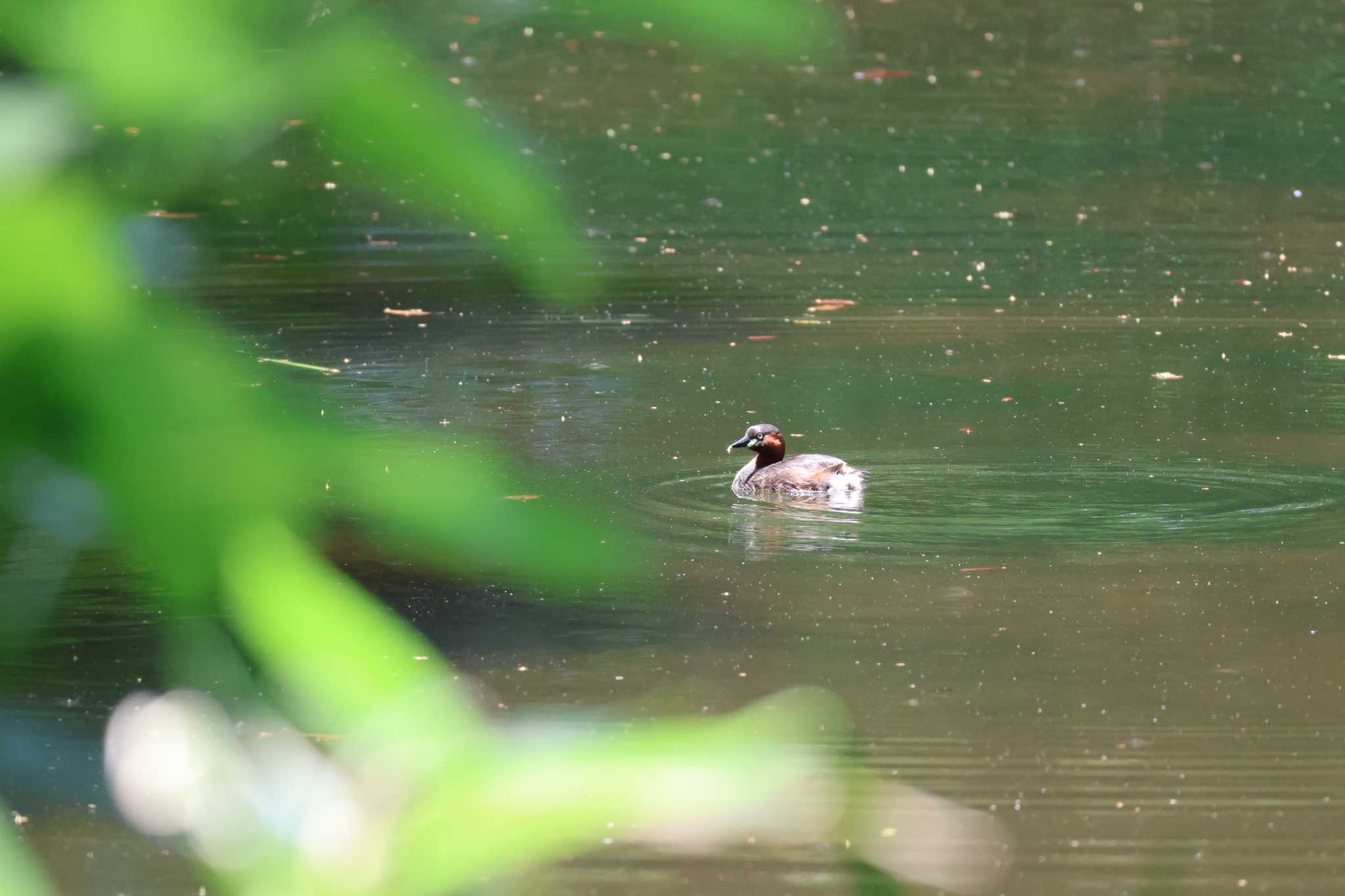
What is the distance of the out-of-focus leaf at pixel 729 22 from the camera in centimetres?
57

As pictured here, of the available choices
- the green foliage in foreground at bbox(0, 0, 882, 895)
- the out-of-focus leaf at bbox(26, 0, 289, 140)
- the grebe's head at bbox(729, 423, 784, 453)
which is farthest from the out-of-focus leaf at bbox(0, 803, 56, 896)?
the grebe's head at bbox(729, 423, 784, 453)

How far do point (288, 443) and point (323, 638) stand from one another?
0.21 feet

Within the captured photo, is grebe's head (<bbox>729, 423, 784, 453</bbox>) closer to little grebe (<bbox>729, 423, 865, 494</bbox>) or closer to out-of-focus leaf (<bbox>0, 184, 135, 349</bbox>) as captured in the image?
little grebe (<bbox>729, 423, 865, 494</bbox>)

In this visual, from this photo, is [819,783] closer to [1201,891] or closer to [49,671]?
[1201,891]

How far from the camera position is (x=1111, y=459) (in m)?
8.50

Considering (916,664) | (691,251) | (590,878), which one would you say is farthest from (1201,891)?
(691,251)

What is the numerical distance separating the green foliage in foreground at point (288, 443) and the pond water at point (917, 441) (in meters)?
0.03

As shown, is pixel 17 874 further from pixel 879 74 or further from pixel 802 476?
pixel 879 74

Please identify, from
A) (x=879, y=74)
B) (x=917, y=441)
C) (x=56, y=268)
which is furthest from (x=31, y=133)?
(x=879, y=74)

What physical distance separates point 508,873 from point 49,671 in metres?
5.47

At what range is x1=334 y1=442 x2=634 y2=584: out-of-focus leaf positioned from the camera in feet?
2.09

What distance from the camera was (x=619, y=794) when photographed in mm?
600

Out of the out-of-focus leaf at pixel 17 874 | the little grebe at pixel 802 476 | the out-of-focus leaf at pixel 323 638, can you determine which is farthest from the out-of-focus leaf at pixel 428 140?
the little grebe at pixel 802 476

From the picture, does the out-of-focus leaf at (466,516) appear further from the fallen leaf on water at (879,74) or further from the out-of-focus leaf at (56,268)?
the fallen leaf on water at (879,74)
